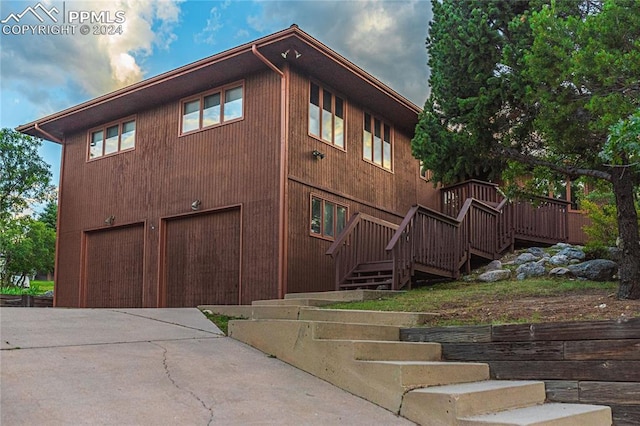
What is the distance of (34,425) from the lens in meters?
3.43

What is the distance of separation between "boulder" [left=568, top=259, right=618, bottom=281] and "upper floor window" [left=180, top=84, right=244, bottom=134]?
6908mm

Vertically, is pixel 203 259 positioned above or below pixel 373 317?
above

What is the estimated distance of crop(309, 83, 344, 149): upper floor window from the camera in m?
11.9

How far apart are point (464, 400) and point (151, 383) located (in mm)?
2388

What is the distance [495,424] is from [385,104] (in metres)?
10.4

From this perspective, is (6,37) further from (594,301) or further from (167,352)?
(594,301)

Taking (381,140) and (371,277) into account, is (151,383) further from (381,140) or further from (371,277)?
(381,140)

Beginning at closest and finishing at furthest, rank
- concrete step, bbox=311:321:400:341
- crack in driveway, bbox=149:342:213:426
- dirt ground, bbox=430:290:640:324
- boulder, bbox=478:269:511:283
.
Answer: crack in driveway, bbox=149:342:213:426, dirt ground, bbox=430:290:640:324, concrete step, bbox=311:321:400:341, boulder, bbox=478:269:511:283

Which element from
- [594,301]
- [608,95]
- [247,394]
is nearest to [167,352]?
[247,394]

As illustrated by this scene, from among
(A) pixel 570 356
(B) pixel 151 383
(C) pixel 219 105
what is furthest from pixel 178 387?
(C) pixel 219 105

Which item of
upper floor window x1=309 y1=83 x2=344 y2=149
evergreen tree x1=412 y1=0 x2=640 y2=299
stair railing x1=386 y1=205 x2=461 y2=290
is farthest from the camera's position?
upper floor window x1=309 y1=83 x2=344 y2=149

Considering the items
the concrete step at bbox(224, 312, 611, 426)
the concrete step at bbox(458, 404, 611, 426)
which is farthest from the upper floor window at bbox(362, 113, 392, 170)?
the concrete step at bbox(458, 404, 611, 426)

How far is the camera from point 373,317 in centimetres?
638

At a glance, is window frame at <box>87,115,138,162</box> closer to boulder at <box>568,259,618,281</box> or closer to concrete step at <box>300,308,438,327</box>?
concrete step at <box>300,308,438,327</box>
